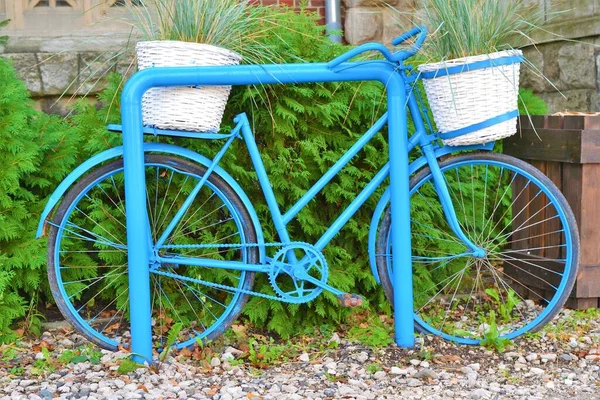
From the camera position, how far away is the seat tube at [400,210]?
3.58 meters

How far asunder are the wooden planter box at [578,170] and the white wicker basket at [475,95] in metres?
0.74

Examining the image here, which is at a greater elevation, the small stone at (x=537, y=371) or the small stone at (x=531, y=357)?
the small stone at (x=531, y=357)

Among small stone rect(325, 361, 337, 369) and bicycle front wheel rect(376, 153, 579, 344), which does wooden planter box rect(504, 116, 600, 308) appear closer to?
bicycle front wheel rect(376, 153, 579, 344)

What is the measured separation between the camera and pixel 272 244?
11.8 ft

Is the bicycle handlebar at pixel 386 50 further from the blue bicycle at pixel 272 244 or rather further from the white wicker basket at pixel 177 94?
the white wicker basket at pixel 177 94

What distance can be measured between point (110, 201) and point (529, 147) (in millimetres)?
2208

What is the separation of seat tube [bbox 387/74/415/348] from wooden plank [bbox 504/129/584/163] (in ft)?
2.71

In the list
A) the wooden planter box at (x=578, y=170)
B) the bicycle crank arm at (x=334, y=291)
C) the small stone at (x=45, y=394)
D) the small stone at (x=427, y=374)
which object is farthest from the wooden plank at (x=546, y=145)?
the small stone at (x=45, y=394)

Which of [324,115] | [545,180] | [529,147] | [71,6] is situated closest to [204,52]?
[324,115]

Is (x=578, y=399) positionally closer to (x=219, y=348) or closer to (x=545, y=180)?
(x=545, y=180)

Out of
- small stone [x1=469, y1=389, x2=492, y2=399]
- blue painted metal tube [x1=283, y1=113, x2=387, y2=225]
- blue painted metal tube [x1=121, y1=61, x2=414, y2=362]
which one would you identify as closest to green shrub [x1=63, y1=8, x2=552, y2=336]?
blue painted metal tube [x1=283, y1=113, x2=387, y2=225]

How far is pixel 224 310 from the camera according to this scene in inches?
159

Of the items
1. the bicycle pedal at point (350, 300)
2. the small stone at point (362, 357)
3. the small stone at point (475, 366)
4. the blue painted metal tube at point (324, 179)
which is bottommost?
the small stone at point (475, 366)

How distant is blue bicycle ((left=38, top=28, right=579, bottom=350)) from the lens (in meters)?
3.62
